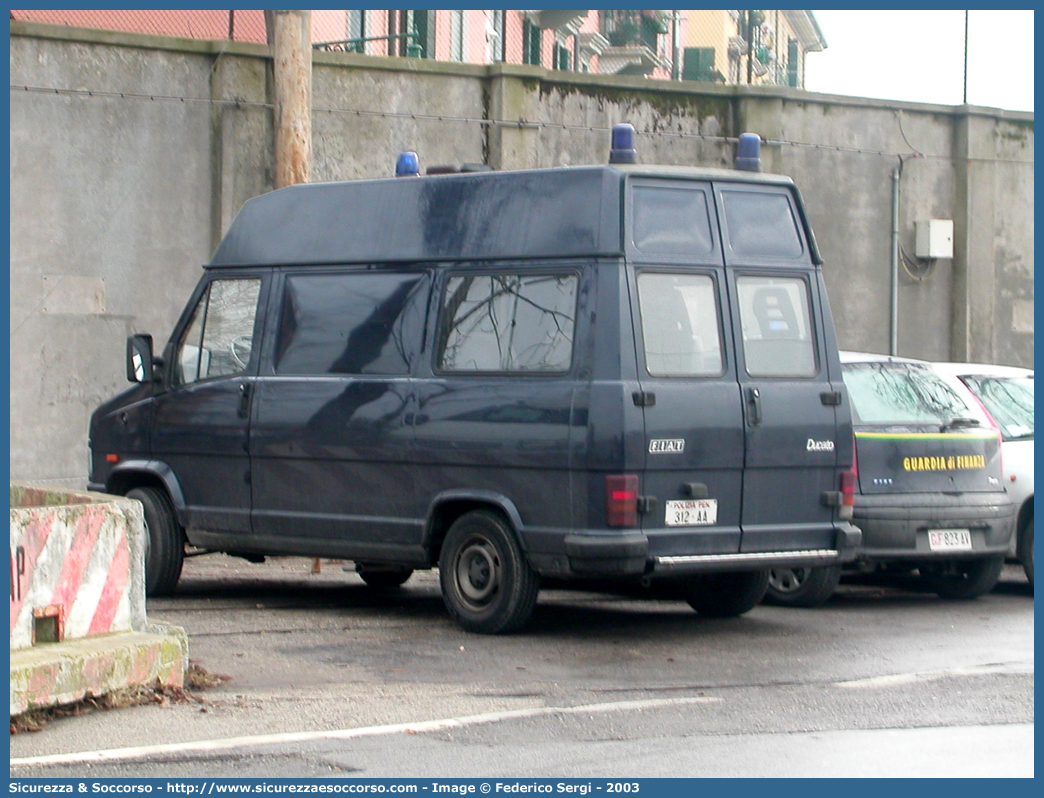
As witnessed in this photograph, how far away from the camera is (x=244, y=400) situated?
10.6 meters

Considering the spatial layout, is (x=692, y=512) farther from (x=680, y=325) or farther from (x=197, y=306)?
(x=197, y=306)

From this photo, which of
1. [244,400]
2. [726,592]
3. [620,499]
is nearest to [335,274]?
[244,400]

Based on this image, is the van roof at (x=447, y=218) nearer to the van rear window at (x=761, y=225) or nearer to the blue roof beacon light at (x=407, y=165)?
the van rear window at (x=761, y=225)

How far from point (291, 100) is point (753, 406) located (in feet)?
20.4

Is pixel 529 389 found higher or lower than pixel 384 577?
higher

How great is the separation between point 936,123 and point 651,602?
10791mm

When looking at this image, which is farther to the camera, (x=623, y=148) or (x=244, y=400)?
(x=244, y=400)

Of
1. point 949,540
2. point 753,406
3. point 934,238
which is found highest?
point 934,238

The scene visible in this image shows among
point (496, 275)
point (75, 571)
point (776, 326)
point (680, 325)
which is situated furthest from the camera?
point (776, 326)

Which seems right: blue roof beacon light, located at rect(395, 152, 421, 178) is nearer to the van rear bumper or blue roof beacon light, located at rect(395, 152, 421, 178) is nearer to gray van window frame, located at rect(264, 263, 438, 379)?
gray van window frame, located at rect(264, 263, 438, 379)

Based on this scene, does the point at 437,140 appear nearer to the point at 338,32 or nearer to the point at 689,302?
the point at 338,32

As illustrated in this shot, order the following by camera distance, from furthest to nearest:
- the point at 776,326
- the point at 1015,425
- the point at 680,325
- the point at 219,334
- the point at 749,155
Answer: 1. the point at 1015,425
2. the point at 219,334
3. the point at 749,155
4. the point at 776,326
5. the point at 680,325

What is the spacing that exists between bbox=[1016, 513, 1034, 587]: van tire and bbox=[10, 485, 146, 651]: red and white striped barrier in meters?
6.30

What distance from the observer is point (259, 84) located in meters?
16.8
